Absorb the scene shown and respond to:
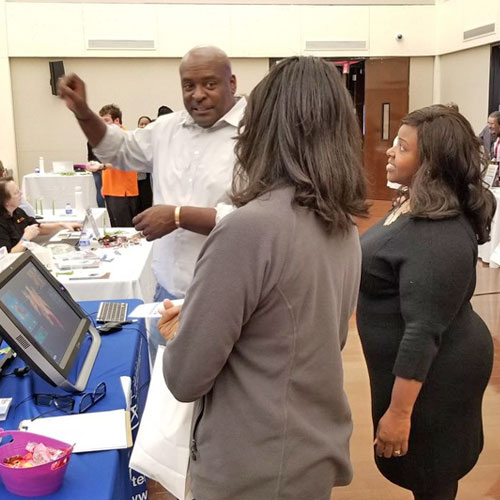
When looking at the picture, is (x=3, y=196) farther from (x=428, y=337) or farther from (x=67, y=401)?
(x=428, y=337)

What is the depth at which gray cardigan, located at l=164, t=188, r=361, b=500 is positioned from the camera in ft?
3.43

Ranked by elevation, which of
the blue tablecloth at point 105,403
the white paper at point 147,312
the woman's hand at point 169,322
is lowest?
the blue tablecloth at point 105,403

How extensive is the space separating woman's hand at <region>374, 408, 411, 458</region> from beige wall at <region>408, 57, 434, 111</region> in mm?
9844

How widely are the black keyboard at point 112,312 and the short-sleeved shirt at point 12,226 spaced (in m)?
1.77

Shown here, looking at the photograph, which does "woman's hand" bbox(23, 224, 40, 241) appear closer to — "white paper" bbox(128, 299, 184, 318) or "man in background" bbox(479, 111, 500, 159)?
"white paper" bbox(128, 299, 184, 318)

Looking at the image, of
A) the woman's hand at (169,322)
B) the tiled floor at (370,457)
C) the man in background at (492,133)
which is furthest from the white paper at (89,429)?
the man in background at (492,133)

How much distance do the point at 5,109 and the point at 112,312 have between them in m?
8.40

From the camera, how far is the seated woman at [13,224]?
13.2 feet

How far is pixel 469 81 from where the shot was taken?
9.79 m

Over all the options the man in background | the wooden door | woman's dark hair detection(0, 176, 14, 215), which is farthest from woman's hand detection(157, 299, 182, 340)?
the wooden door

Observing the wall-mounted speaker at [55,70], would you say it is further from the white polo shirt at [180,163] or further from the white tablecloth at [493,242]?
the white polo shirt at [180,163]

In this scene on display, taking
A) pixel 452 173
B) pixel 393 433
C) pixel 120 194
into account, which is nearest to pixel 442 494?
pixel 393 433

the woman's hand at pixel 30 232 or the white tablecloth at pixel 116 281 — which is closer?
the white tablecloth at pixel 116 281

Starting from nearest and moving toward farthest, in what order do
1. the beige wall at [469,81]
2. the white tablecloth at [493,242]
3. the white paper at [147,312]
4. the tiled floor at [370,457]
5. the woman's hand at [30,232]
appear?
the white paper at [147,312] → the tiled floor at [370,457] → the woman's hand at [30,232] → the white tablecloth at [493,242] → the beige wall at [469,81]
